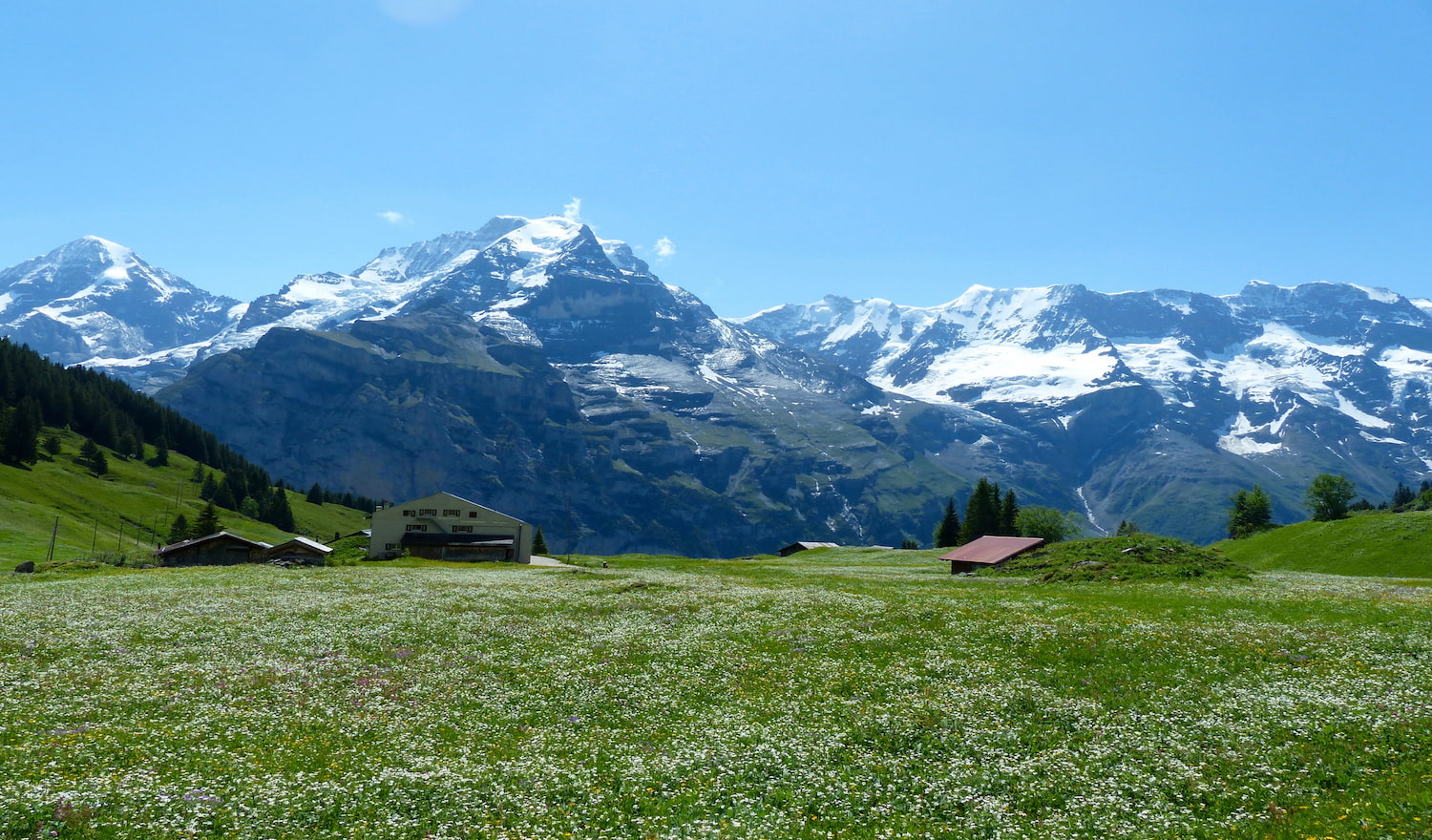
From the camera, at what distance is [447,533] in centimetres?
12769

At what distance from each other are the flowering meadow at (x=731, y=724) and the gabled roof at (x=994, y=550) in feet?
135

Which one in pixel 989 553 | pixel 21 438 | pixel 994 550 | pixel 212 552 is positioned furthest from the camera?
pixel 21 438

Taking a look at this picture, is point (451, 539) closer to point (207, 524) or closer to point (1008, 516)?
point (207, 524)

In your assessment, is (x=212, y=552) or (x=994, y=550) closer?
(x=994, y=550)

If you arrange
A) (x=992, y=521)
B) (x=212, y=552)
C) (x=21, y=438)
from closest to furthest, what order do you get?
(x=212, y=552) → (x=992, y=521) → (x=21, y=438)

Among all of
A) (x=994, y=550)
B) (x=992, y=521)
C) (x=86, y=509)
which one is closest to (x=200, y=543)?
(x=86, y=509)

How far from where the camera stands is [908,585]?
6328 cm

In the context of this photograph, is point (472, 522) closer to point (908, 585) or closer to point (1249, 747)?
point (908, 585)

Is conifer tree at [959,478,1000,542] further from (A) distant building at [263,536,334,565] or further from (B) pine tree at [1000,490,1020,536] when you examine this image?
(A) distant building at [263,536,334,565]

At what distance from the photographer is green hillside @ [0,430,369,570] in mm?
102750

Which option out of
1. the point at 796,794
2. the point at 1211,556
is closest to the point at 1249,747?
the point at 796,794

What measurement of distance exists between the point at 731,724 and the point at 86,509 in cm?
17056

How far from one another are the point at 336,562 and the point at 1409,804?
12331 centimetres

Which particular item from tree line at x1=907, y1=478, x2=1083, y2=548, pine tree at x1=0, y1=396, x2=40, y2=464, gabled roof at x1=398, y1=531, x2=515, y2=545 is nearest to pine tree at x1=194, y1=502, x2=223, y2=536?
gabled roof at x1=398, y1=531, x2=515, y2=545
